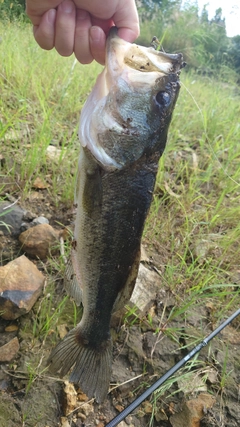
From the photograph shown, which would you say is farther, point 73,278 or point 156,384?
point 156,384

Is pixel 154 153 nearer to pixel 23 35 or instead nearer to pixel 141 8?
pixel 23 35

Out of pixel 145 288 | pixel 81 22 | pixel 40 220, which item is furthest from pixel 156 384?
pixel 81 22

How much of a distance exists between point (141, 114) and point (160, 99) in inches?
3.9

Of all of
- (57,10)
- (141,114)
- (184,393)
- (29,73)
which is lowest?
(184,393)

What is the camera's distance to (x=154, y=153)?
54.7 inches

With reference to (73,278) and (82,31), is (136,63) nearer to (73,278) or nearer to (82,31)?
(82,31)

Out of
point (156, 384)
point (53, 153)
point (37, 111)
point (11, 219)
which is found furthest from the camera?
point (37, 111)

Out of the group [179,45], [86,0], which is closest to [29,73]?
[86,0]

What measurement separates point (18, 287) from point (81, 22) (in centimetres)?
135

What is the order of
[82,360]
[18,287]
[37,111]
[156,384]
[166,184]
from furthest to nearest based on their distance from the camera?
[37,111]
[166,184]
[18,287]
[156,384]
[82,360]

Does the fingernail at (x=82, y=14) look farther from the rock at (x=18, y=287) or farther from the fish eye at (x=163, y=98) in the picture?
the rock at (x=18, y=287)

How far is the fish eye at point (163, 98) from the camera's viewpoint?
1.38 m

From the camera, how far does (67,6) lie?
1560 millimetres

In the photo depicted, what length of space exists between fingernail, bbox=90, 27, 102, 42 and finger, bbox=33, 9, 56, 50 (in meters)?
0.20
